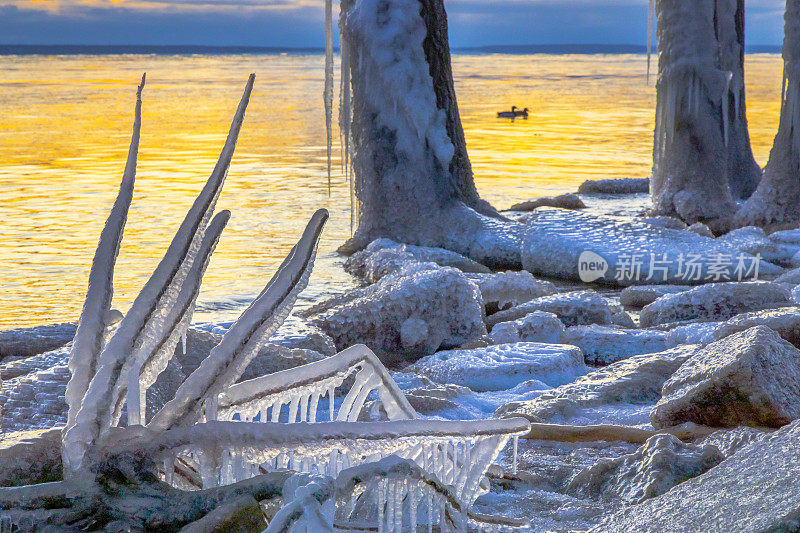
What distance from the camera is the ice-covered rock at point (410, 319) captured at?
5020mm

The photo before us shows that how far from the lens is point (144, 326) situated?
1.38 meters

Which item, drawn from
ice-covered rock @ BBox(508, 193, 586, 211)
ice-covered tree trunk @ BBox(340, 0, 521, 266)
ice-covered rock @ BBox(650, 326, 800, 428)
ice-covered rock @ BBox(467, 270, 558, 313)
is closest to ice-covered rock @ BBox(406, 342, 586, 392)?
ice-covered rock @ BBox(650, 326, 800, 428)

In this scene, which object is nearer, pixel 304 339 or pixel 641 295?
pixel 304 339

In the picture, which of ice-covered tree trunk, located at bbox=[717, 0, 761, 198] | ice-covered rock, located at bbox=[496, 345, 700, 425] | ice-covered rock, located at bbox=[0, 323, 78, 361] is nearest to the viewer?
ice-covered rock, located at bbox=[496, 345, 700, 425]

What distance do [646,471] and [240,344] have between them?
1432 millimetres

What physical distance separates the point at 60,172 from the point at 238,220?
422 cm

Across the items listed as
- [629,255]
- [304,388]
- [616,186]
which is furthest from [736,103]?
[304,388]

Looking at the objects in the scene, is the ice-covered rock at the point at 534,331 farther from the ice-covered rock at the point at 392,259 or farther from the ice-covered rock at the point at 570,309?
the ice-covered rock at the point at 392,259

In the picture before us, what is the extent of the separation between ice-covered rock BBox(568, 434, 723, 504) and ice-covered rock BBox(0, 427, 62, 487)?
4.77ft

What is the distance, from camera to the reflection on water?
6.77 meters

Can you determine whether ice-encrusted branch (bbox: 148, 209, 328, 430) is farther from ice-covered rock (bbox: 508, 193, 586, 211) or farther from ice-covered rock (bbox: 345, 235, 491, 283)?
ice-covered rock (bbox: 508, 193, 586, 211)

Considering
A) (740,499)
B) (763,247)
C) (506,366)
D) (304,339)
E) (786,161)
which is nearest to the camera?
(740,499)

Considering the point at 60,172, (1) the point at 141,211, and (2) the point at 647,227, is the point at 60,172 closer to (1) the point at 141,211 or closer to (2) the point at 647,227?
(1) the point at 141,211

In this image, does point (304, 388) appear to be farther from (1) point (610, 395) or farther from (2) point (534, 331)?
(2) point (534, 331)
